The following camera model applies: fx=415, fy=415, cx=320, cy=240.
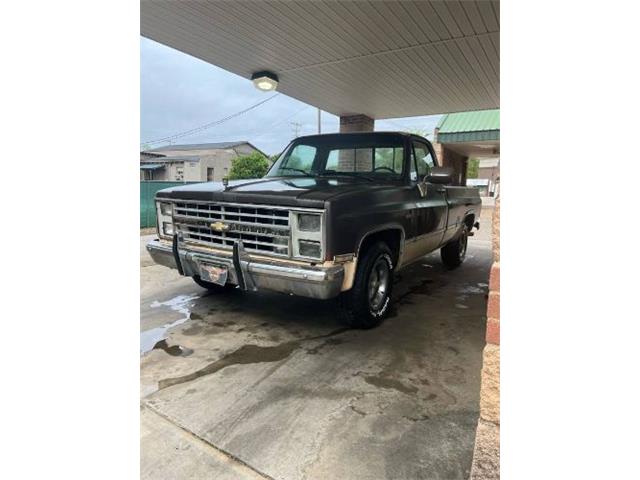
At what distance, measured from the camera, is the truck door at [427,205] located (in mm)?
4832

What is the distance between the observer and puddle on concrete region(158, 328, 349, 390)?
298 centimetres

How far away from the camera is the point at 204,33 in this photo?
5203mm

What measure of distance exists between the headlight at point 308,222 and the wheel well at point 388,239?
644mm

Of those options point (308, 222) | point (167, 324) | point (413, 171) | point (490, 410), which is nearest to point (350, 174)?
point (413, 171)

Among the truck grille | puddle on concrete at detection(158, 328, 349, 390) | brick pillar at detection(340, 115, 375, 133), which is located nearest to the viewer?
puddle on concrete at detection(158, 328, 349, 390)

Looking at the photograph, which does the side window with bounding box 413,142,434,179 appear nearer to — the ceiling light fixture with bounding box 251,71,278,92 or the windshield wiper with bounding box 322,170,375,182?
the windshield wiper with bounding box 322,170,375,182

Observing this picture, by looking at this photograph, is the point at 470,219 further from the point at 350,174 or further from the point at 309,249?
the point at 309,249

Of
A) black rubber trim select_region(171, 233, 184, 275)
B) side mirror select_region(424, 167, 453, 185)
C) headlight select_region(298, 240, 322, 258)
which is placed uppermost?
side mirror select_region(424, 167, 453, 185)

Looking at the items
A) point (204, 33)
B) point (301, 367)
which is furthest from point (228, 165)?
point (301, 367)

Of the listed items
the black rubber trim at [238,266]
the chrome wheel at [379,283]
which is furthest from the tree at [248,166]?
the black rubber trim at [238,266]

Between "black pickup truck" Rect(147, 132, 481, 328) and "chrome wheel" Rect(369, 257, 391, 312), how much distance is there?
0.01 metres

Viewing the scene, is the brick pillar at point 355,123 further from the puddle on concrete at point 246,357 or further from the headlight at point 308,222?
the puddle on concrete at point 246,357

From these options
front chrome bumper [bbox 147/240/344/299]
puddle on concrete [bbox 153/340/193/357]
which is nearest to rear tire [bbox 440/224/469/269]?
front chrome bumper [bbox 147/240/344/299]
